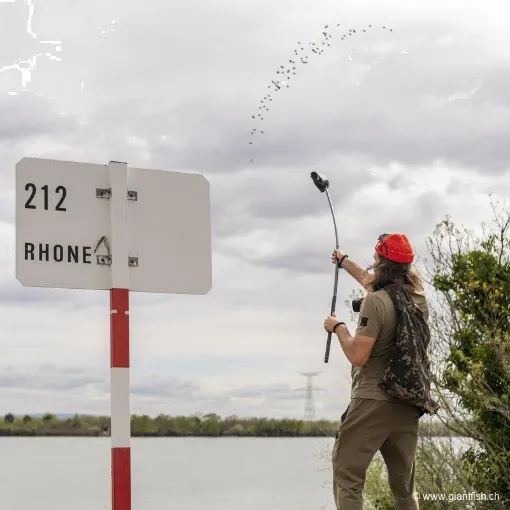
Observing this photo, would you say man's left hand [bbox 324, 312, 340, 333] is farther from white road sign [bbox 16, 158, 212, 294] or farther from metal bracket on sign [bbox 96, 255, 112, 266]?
metal bracket on sign [bbox 96, 255, 112, 266]

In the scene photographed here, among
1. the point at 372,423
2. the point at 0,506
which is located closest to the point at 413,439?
the point at 372,423

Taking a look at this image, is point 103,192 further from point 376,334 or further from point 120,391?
point 376,334

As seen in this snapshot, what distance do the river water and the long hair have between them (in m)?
5.58

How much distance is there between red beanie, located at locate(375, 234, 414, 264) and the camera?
5.57m

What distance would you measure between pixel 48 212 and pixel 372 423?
1.95 meters

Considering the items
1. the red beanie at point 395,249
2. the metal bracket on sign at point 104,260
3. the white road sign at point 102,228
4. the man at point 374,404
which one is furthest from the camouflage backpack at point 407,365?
the metal bracket on sign at point 104,260

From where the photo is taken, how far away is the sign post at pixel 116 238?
499 cm

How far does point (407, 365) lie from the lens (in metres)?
5.35

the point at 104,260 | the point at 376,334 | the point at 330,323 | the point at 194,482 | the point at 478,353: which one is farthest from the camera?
the point at 194,482

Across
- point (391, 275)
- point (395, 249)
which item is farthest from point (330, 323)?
point (395, 249)

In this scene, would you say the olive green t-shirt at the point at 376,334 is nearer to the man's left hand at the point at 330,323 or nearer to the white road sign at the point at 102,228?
the man's left hand at the point at 330,323

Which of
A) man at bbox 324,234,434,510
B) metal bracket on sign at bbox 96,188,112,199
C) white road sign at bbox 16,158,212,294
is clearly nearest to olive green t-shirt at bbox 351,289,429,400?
man at bbox 324,234,434,510

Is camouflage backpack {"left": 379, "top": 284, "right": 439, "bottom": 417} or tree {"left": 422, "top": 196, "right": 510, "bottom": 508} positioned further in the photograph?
tree {"left": 422, "top": 196, "right": 510, "bottom": 508}

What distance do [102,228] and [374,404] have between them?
1.64 m
